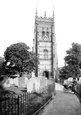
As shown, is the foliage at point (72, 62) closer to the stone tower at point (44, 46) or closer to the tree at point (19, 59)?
the tree at point (19, 59)

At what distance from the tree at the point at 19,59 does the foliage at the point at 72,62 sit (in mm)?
8650

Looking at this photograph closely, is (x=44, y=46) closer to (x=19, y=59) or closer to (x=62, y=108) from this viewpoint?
(x=19, y=59)

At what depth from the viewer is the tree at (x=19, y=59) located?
37562mm

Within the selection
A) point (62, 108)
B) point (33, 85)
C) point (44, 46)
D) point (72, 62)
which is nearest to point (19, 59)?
point (44, 46)

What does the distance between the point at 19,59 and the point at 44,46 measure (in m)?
10.2

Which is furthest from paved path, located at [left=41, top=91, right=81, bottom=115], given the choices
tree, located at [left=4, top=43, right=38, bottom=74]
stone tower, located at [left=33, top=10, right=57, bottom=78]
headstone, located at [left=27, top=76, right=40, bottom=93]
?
stone tower, located at [left=33, top=10, right=57, bottom=78]

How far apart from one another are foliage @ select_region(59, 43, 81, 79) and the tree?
8.65 meters

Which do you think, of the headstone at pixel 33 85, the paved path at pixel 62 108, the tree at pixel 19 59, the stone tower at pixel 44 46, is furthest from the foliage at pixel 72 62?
the paved path at pixel 62 108

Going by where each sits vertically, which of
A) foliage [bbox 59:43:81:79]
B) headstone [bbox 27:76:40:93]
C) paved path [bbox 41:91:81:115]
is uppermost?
foliage [bbox 59:43:81:79]

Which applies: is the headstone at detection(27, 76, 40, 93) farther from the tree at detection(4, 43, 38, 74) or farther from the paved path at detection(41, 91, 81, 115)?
the tree at detection(4, 43, 38, 74)

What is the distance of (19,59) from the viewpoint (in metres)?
37.7

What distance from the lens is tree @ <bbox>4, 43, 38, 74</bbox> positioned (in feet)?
123

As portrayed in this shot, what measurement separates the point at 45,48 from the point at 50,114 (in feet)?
122

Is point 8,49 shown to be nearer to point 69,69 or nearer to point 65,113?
point 69,69
